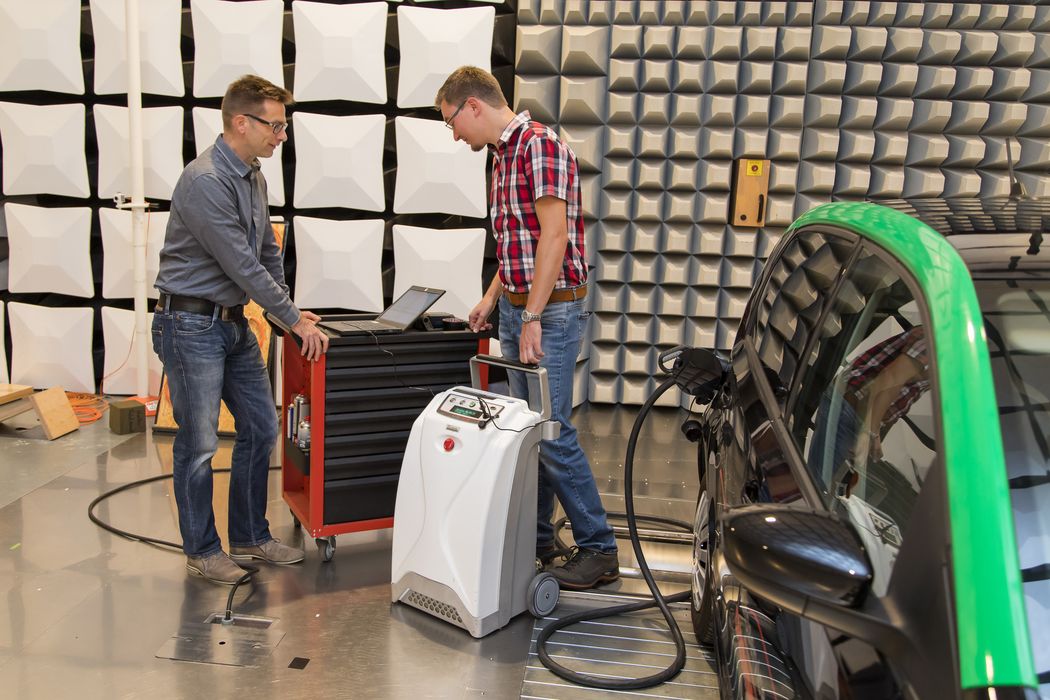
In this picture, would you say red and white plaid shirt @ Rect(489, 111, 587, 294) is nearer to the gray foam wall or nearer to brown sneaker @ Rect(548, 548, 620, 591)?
brown sneaker @ Rect(548, 548, 620, 591)

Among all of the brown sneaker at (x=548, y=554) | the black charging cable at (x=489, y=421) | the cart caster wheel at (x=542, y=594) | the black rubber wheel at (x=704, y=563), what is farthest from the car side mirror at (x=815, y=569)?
the brown sneaker at (x=548, y=554)

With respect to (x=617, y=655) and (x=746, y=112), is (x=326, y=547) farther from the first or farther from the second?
(x=746, y=112)

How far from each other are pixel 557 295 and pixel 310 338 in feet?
2.72

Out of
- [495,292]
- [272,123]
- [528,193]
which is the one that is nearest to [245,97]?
[272,123]

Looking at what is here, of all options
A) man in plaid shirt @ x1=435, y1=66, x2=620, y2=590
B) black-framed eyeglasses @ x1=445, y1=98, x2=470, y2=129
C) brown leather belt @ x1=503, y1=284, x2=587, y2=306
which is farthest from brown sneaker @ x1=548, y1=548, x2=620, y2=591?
black-framed eyeglasses @ x1=445, y1=98, x2=470, y2=129

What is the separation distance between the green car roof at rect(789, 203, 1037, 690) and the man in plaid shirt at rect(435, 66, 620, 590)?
1523 mm

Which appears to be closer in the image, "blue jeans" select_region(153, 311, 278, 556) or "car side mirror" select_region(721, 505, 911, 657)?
"car side mirror" select_region(721, 505, 911, 657)

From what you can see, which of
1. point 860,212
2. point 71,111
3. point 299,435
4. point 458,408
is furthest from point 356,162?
point 860,212

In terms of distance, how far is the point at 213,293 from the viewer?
2.62 meters

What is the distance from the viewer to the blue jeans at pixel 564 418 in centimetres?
268

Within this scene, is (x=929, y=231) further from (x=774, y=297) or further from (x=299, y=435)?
(x=299, y=435)

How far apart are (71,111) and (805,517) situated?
4.88 meters

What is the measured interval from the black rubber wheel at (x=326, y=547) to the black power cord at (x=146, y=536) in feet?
0.75

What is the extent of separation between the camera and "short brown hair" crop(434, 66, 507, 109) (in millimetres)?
2615
